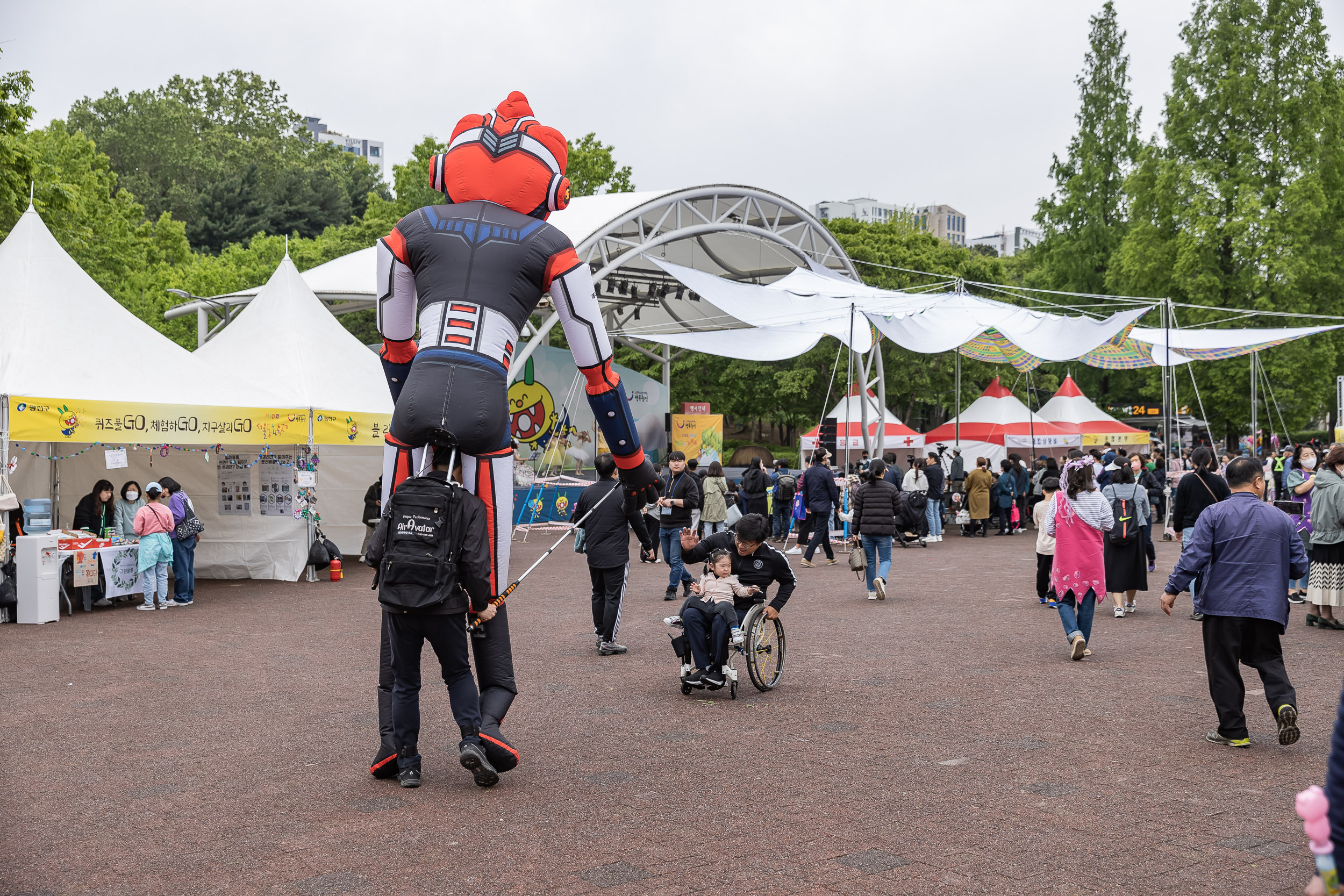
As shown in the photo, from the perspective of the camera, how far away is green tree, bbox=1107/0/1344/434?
29.6 meters

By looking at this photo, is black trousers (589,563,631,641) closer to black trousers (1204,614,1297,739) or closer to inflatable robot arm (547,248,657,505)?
inflatable robot arm (547,248,657,505)

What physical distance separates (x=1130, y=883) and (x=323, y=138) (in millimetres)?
136843

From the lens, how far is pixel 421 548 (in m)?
4.95

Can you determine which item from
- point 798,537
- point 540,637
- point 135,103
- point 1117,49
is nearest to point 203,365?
point 540,637

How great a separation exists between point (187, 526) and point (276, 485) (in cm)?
196

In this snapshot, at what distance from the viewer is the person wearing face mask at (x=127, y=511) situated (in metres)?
13.0

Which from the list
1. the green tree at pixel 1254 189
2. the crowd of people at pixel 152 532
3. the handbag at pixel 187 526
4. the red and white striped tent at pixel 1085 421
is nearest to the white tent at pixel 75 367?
the crowd of people at pixel 152 532

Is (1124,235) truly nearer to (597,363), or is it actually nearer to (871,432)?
(871,432)

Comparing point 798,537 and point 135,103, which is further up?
point 135,103

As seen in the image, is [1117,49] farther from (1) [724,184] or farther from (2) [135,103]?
(2) [135,103]

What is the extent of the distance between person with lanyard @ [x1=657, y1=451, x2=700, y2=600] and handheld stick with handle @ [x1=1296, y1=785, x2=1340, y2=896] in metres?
10.5

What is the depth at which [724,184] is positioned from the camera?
23031 mm

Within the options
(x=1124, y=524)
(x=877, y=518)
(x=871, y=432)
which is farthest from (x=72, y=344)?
(x=871, y=432)

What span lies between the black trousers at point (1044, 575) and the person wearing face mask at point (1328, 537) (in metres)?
2.44
